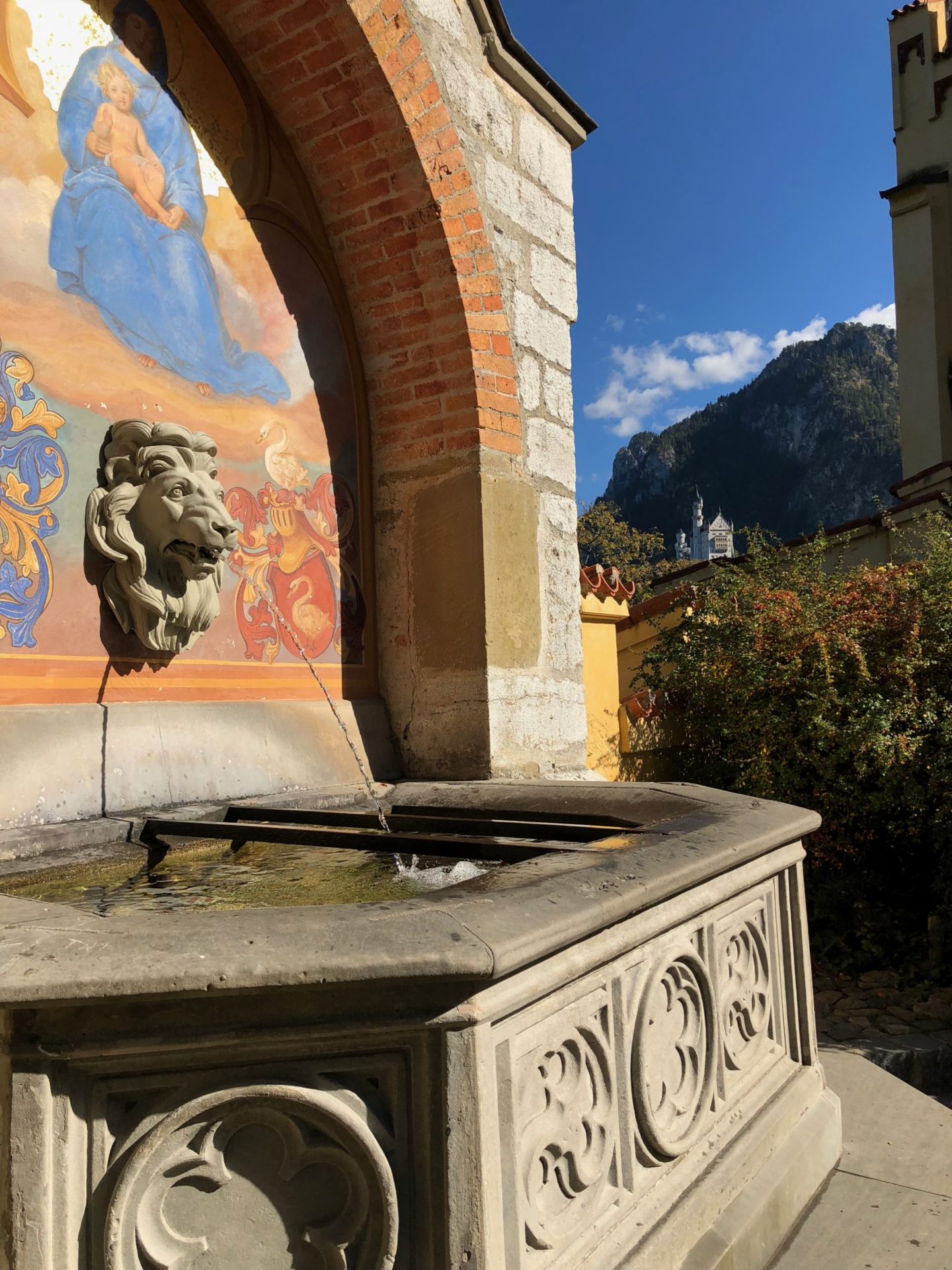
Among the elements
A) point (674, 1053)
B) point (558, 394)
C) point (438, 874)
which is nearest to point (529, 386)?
point (558, 394)

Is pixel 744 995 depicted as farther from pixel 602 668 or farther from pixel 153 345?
pixel 602 668

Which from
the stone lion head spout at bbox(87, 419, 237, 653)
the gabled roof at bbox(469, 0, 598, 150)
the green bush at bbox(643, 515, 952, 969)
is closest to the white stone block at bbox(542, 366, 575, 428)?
the gabled roof at bbox(469, 0, 598, 150)

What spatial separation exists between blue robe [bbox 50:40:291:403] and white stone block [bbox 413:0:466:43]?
1.02 metres

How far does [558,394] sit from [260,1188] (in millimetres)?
3313

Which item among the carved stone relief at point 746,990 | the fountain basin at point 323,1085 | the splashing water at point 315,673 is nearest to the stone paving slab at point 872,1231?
the carved stone relief at point 746,990

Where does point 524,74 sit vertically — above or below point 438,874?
above

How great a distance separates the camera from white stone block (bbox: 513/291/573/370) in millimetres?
3713

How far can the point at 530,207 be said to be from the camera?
3.84 metres

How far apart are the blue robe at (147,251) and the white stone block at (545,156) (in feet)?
4.72

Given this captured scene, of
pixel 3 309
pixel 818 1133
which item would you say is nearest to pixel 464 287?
pixel 3 309

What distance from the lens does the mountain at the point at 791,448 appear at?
212 feet

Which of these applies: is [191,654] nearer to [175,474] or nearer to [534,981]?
[175,474]

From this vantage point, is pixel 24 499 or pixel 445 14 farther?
pixel 445 14

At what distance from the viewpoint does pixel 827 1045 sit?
3.45 metres
